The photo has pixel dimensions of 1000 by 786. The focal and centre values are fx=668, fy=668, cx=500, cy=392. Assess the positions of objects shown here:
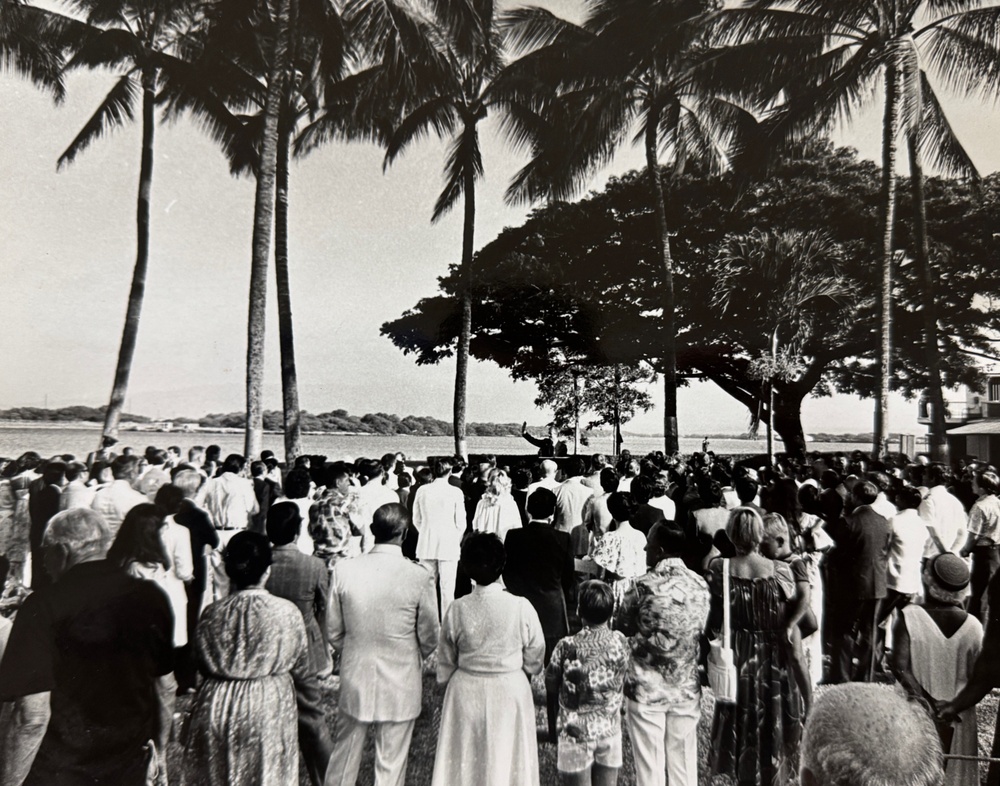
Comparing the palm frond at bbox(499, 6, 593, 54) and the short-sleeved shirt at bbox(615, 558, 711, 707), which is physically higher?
the palm frond at bbox(499, 6, 593, 54)

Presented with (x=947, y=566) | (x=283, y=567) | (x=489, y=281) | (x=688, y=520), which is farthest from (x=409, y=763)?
(x=489, y=281)

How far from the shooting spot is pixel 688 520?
4422 millimetres

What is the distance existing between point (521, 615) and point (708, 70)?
7.44 m

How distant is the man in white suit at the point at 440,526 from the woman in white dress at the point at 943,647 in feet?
9.60

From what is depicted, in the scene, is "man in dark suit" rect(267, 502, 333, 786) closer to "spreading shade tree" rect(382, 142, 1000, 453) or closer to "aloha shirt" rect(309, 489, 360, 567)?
"aloha shirt" rect(309, 489, 360, 567)

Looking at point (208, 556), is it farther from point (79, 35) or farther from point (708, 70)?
point (708, 70)

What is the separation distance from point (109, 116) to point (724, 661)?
6.93 meters

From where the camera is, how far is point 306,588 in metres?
3.08

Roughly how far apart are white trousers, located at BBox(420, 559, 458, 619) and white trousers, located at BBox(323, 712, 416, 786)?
218 centimetres

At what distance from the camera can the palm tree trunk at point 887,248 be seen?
6883mm

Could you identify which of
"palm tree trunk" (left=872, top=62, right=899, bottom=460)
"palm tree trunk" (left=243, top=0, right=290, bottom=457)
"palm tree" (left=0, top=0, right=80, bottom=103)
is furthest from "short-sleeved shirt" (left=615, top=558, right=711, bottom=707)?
"palm tree" (left=0, top=0, right=80, bottom=103)

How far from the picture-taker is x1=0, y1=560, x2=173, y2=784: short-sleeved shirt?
7.56ft

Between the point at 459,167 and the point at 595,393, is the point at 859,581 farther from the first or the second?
the point at 459,167

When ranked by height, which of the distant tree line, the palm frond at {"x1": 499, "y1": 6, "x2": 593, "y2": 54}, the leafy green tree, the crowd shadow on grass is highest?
the palm frond at {"x1": 499, "y1": 6, "x2": 593, "y2": 54}
